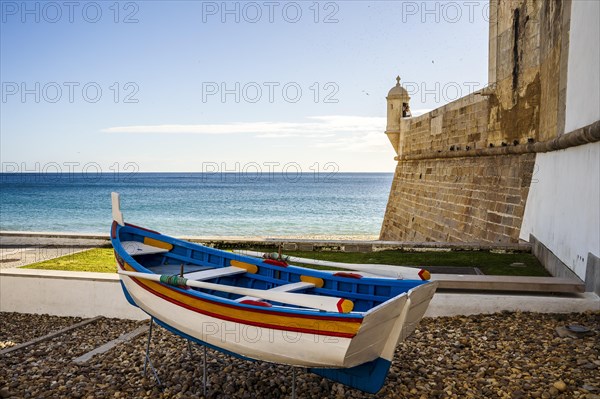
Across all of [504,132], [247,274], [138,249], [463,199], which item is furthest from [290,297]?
[463,199]

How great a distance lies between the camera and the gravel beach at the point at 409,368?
441 cm

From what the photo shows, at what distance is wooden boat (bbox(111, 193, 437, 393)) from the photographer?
3.70 meters

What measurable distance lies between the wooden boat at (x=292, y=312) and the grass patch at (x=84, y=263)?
3071 mm

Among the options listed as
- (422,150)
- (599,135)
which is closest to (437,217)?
(422,150)

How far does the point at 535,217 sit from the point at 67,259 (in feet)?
26.4

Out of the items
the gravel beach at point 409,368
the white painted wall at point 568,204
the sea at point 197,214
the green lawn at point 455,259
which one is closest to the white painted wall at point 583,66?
the white painted wall at point 568,204

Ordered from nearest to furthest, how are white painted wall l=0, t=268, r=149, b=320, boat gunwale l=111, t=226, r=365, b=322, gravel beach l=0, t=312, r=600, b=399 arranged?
boat gunwale l=111, t=226, r=365, b=322 → gravel beach l=0, t=312, r=600, b=399 → white painted wall l=0, t=268, r=149, b=320

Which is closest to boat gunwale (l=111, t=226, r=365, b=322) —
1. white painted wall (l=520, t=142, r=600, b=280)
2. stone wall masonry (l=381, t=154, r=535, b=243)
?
white painted wall (l=520, t=142, r=600, b=280)

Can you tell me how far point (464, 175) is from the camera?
1367 cm

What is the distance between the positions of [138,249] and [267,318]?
2313mm

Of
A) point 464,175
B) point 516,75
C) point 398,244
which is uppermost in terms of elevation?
point 516,75

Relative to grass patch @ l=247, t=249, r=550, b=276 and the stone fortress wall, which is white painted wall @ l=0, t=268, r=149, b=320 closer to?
grass patch @ l=247, t=249, r=550, b=276

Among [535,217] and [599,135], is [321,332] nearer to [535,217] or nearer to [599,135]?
[599,135]

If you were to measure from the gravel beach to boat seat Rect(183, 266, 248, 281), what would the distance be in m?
0.87
